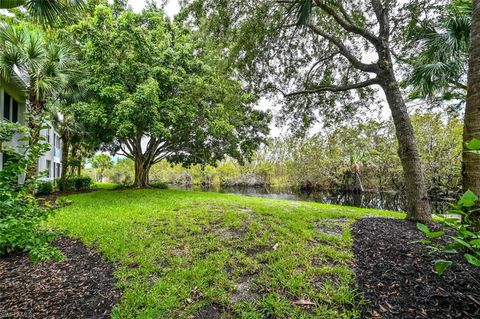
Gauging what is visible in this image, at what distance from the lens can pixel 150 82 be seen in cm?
802

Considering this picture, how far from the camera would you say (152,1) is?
10641 mm

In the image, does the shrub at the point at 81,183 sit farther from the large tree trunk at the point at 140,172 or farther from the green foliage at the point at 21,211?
the green foliage at the point at 21,211

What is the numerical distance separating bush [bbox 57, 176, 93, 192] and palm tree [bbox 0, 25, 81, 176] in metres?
7.47

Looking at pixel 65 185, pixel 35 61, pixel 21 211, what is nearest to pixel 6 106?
pixel 65 185

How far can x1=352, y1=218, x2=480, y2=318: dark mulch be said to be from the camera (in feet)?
6.66

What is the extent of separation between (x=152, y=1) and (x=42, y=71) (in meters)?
6.30

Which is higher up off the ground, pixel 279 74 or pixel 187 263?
pixel 279 74

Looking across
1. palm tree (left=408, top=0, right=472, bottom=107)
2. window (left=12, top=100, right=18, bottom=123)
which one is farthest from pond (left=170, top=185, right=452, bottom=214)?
window (left=12, top=100, right=18, bottom=123)

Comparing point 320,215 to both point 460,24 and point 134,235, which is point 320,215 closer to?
point 134,235

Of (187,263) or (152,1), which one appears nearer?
(187,263)

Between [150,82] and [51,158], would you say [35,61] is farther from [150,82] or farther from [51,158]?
[51,158]

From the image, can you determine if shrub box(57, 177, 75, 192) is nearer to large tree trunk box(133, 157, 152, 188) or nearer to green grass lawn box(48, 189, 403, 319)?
large tree trunk box(133, 157, 152, 188)

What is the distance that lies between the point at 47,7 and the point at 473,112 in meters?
6.47

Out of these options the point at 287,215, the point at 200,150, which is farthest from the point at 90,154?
the point at 287,215
